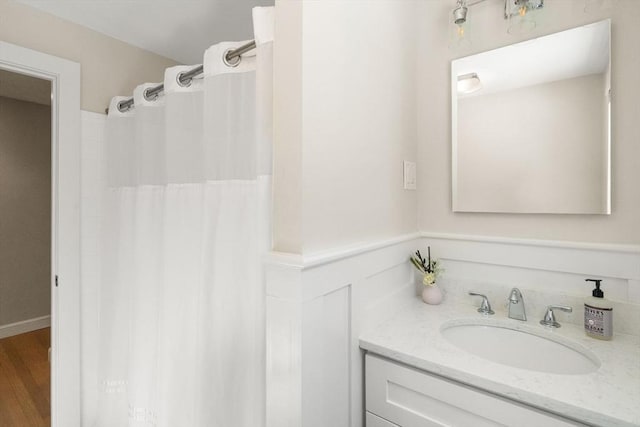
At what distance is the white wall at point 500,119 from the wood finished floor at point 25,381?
262cm

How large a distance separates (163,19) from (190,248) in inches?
51.5

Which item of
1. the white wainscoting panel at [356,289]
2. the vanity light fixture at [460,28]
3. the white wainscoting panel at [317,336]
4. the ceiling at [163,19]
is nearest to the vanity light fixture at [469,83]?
the vanity light fixture at [460,28]

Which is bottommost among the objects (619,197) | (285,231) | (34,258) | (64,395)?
(64,395)

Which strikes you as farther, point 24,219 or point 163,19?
point 24,219

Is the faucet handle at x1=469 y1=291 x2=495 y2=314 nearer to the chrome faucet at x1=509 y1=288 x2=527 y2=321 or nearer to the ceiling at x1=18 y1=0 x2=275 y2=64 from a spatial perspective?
the chrome faucet at x1=509 y1=288 x2=527 y2=321

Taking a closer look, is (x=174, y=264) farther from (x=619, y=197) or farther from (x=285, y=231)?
(x=619, y=197)

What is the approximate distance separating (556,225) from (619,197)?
199 mm

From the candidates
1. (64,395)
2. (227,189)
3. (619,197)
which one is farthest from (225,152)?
(64,395)

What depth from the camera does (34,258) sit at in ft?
10.5

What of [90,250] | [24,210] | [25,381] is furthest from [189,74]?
[24,210]

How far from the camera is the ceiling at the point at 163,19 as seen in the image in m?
1.49

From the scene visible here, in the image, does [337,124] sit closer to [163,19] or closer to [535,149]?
[535,149]

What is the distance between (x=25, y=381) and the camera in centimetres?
222

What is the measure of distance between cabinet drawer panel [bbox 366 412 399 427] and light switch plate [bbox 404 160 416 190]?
0.89m
